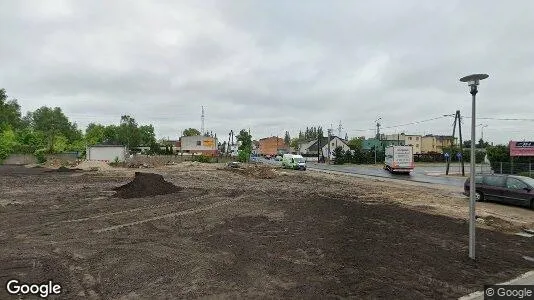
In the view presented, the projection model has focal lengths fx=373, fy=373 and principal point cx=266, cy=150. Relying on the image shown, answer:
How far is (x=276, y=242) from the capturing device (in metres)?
10.0

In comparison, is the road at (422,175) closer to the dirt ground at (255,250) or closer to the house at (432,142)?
the dirt ground at (255,250)

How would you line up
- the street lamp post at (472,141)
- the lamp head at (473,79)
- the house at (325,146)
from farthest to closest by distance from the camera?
1. the house at (325,146)
2. the street lamp post at (472,141)
3. the lamp head at (473,79)

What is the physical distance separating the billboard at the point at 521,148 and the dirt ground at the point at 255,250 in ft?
90.8

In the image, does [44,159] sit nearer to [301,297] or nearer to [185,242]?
[185,242]

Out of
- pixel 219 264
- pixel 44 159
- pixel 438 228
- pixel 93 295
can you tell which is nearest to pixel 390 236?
pixel 438 228

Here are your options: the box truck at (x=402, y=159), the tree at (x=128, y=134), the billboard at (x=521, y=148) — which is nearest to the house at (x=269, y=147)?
the tree at (x=128, y=134)

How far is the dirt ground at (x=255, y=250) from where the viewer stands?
22.5 ft

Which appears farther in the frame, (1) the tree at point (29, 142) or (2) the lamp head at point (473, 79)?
(1) the tree at point (29, 142)

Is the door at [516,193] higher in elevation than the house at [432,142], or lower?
lower

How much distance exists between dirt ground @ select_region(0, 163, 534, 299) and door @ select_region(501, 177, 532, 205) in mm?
1864

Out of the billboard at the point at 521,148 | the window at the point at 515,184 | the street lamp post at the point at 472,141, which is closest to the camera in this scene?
the street lamp post at the point at 472,141

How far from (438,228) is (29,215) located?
570 inches

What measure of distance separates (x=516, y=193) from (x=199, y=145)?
87.8m

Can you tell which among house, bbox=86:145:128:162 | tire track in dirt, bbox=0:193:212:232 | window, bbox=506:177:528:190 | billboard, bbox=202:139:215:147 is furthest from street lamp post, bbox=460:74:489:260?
billboard, bbox=202:139:215:147
